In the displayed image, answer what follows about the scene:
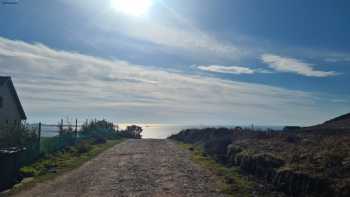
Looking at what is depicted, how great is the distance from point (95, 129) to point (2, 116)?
13.7 m

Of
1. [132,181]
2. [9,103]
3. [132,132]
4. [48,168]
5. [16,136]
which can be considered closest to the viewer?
[132,181]

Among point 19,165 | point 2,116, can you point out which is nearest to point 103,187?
point 19,165

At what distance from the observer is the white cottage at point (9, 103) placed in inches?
1362

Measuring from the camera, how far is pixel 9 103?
36.4 metres

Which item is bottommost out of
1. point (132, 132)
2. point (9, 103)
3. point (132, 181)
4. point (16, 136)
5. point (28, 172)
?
point (132, 181)

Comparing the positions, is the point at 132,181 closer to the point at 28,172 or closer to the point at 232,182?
the point at 232,182

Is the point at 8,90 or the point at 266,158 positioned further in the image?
the point at 8,90

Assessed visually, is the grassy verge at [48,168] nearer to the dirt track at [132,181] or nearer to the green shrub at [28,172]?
the green shrub at [28,172]

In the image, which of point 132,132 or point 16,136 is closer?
point 16,136

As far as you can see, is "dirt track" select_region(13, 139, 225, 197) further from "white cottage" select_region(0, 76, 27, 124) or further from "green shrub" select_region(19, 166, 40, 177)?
"white cottage" select_region(0, 76, 27, 124)

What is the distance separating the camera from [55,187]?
12.9 meters

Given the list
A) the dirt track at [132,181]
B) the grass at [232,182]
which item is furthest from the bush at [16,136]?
the grass at [232,182]

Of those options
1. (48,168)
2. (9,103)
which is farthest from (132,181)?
(9,103)

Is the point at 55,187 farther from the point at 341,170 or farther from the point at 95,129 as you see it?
the point at 95,129
